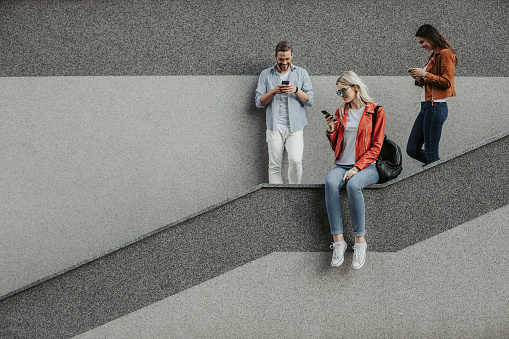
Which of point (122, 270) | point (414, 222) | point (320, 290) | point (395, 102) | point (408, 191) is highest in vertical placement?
point (395, 102)

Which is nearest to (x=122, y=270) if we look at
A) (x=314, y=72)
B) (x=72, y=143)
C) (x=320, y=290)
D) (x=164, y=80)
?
(x=320, y=290)

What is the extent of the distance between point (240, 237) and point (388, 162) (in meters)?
1.09

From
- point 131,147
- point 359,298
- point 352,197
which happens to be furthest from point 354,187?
point 131,147

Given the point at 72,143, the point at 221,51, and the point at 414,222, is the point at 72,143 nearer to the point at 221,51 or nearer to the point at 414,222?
the point at 221,51

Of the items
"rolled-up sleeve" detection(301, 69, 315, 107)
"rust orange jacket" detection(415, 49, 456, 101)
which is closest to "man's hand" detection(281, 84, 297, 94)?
"rolled-up sleeve" detection(301, 69, 315, 107)

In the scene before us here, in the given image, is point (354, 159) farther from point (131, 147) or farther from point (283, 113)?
point (131, 147)

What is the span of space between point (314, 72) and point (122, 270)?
94.2 inches

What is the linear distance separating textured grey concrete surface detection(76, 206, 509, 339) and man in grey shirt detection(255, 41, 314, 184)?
38.4 inches

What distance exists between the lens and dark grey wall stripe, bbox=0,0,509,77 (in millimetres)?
3873

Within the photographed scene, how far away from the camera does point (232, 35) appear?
392 centimetres

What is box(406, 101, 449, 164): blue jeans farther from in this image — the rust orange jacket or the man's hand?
the man's hand

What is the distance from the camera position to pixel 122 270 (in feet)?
9.23

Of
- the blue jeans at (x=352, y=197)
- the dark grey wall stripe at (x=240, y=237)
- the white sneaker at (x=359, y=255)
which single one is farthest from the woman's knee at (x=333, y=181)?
the white sneaker at (x=359, y=255)

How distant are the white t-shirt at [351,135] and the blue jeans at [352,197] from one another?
124 mm
